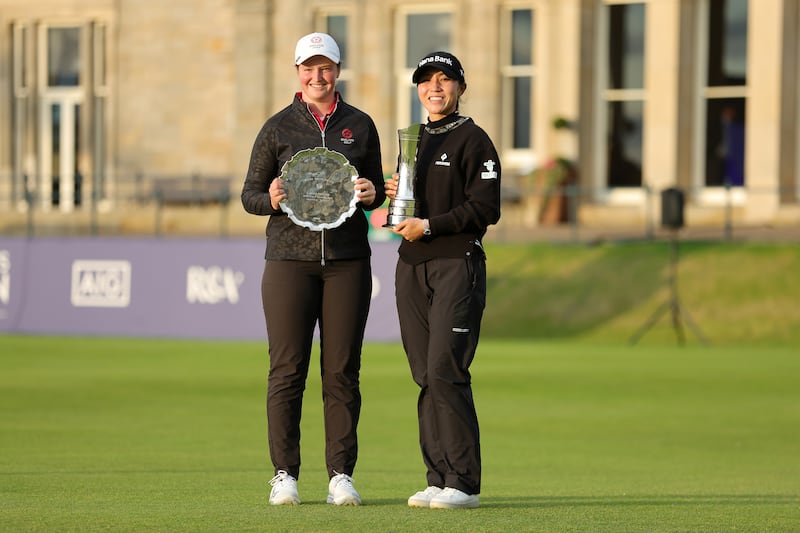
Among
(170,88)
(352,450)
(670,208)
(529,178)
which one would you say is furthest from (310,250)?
(170,88)

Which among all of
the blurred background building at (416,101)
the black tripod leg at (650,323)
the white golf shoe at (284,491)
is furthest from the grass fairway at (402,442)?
the blurred background building at (416,101)

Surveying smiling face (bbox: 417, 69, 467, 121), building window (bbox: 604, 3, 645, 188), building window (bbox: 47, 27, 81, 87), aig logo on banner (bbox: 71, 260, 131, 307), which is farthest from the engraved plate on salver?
building window (bbox: 47, 27, 81, 87)

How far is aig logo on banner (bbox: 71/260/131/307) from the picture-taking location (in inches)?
979

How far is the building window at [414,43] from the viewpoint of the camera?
112 feet

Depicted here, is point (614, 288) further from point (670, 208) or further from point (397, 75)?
point (397, 75)

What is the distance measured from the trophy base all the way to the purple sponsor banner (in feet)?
51.3

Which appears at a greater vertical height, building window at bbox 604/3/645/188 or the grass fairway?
building window at bbox 604/3/645/188

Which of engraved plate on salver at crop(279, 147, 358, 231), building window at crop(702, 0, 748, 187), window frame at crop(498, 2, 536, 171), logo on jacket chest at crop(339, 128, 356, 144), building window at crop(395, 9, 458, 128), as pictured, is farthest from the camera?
building window at crop(395, 9, 458, 128)

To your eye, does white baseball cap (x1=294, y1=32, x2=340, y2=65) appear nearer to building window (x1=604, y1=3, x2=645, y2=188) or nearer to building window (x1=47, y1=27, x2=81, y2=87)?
building window (x1=604, y1=3, x2=645, y2=188)

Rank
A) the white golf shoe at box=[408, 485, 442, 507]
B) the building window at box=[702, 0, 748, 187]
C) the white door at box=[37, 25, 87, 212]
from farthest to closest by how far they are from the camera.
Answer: the white door at box=[37, 25, 87, 212]
the building window at box=[702, 0, 748, 187]
the white golf shoe at box=[408, 485, 442, 507]

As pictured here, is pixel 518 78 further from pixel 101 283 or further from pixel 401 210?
pixel 401 210

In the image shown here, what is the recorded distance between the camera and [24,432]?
12234 mm

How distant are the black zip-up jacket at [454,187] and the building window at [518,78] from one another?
25499 millimetres

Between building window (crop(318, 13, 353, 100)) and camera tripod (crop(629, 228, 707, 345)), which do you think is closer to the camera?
camera tripod (crop(629, 228, 707, 345))
